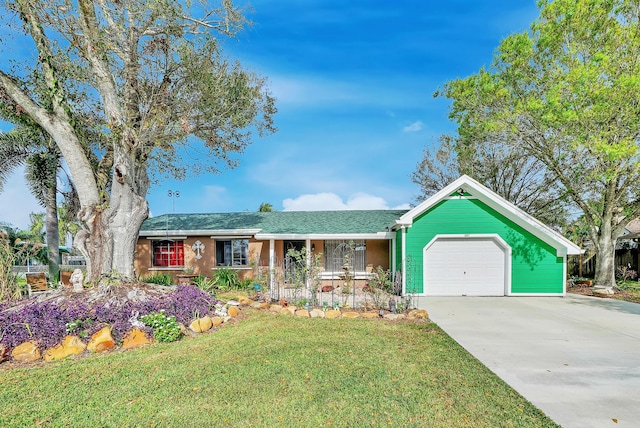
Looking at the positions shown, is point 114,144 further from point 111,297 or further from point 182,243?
point 182,243

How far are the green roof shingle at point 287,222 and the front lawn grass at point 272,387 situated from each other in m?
8.87

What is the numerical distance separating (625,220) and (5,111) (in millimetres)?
23682

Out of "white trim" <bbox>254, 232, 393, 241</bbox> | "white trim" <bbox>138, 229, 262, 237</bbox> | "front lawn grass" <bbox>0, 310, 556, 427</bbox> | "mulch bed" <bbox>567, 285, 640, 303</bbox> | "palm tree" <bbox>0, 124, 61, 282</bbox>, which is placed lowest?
"mulch bed" <bbox>567, 285, 640, 303</bbox>

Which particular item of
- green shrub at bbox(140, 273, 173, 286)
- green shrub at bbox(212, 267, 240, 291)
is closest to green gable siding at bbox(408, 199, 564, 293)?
Result: green shrub at bbox(212, 267, 240, 291)

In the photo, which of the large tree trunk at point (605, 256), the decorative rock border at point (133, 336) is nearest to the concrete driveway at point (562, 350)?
Result: the decorative rock border at point (133, 336)

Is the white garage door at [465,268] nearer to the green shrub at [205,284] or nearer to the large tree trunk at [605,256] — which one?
the large tree trunk at [605,256]

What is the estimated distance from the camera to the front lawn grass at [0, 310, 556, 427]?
11.8 ft

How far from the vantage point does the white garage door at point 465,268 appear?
12.5 m

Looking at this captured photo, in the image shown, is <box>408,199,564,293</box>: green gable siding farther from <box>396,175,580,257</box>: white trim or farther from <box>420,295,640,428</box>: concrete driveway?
<box>420,295,640,428</box>: concrete driveway

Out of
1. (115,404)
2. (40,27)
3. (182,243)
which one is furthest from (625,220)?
(40,27)

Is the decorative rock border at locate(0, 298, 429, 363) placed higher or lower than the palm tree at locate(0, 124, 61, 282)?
lower

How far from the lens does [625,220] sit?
1409cm

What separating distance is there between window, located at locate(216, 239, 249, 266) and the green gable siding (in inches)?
302

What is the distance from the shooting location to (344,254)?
15555mm
